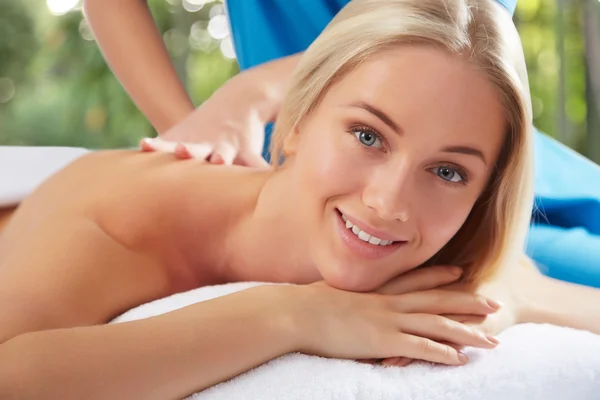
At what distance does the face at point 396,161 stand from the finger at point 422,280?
0.04 ft

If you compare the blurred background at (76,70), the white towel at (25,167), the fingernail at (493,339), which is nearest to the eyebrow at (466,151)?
the fingernail at (493,339)

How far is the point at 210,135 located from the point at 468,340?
618 millimetres

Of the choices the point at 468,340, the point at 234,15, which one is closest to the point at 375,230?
the point at 468,340

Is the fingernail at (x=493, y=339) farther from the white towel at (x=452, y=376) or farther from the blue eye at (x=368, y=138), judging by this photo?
the blue eye at (x=368, y=138)

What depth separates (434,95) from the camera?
90 centimetres

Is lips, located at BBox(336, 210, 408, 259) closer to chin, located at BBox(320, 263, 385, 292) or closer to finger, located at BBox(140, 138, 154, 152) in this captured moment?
chin, located at BBox(320, 263, 385, 292)

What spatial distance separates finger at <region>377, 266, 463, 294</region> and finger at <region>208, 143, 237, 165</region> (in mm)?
409

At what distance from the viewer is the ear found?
3.60 feet

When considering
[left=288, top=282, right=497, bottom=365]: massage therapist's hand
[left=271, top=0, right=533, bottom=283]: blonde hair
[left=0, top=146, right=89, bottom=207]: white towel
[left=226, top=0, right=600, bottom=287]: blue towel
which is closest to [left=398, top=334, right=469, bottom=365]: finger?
[left=288, top=282, right=497, bottom=365]: massage therapist's hand

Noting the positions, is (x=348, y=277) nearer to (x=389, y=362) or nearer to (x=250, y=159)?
(x=389, y=362)

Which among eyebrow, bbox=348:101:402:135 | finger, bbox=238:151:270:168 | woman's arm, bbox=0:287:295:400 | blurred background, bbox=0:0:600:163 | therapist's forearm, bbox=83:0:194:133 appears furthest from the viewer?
blurred background, bbox=0:0:600:163

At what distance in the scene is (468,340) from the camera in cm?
87

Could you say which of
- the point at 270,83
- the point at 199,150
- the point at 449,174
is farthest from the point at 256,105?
the point at 449,174

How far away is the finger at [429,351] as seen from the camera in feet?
2.73
